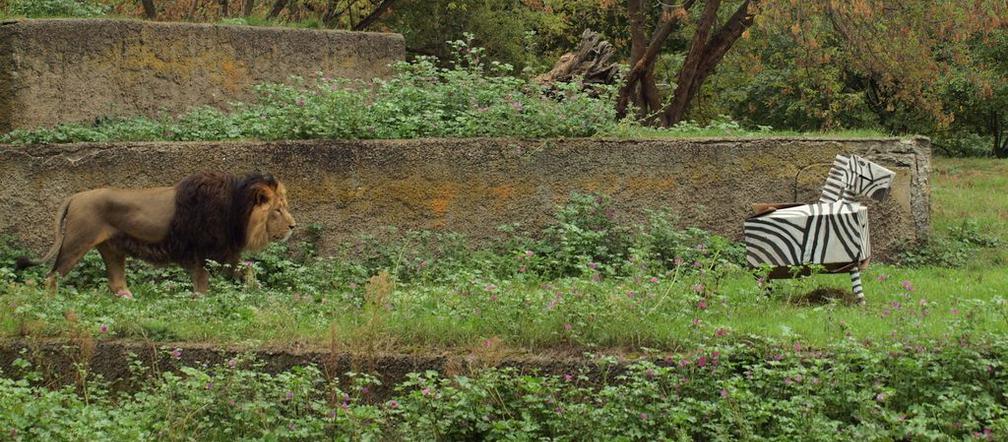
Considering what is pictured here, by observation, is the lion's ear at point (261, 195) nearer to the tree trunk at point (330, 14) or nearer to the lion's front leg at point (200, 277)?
the lion's front leg at point (200, 277)

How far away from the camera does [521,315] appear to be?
8.77 metres

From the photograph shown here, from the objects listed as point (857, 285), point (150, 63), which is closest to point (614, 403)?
point (857, 285)

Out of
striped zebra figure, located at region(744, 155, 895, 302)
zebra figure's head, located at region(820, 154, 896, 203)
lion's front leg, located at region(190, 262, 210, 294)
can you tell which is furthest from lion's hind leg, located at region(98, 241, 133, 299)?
zebra figure's head, located at region(820, 154, 896, 203)

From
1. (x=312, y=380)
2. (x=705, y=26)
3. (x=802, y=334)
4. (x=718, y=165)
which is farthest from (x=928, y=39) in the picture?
(x=312, y=380)

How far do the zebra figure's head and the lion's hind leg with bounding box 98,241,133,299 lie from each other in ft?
18.6

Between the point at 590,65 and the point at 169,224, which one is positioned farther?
the point at 590,65

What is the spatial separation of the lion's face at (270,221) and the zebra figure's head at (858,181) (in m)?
4.35

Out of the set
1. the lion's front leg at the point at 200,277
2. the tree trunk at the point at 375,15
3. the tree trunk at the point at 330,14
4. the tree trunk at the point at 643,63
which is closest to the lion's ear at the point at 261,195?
the lion's front leg at the point at 200,277

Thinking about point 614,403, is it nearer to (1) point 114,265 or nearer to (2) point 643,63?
(1) point 114,265

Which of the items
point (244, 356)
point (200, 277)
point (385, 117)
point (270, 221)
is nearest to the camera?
point (244, 356)

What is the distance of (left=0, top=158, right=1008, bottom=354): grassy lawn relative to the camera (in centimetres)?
854

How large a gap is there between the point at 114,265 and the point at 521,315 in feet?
13.1

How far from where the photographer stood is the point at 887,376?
7844 millimetres

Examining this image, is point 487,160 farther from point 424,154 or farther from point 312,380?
point 312,380
